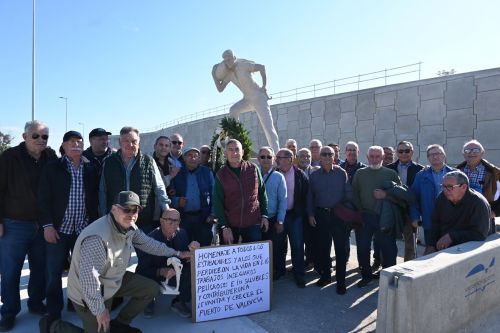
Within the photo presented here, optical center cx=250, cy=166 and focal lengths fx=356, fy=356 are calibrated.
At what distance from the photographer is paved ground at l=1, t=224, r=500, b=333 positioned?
3459 mm

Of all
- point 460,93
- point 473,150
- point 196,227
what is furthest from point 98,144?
point 460,93

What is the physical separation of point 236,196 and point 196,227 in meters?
0.89

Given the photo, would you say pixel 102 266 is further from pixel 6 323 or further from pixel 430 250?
pixel 430 250

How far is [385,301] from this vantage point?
2.72m

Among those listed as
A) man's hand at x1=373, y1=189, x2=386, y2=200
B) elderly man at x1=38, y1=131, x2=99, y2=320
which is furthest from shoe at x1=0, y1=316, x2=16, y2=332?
man's hand at x1=373, y1=189, x2=386, y2=200

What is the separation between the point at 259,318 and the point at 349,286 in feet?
5.01

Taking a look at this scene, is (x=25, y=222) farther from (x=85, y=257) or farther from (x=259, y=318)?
(x=259, y=318)

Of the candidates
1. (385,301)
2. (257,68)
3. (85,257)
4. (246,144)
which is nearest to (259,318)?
(385,301)

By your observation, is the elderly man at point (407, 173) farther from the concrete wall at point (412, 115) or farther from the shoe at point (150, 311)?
the concrete wall at point (412, 115)

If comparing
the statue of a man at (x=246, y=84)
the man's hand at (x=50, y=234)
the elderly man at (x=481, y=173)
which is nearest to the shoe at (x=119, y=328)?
the man's hand at (x=50, y=234)

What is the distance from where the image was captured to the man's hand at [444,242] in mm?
3635

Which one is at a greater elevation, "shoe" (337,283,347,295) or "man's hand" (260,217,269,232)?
"man's hand" (260,217,269,232)

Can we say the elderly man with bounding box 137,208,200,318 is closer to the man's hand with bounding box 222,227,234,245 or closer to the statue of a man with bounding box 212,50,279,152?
the man's hand with bounding box 222,227,234,245

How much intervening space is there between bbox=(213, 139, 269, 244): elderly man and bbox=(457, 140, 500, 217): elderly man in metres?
2.71
